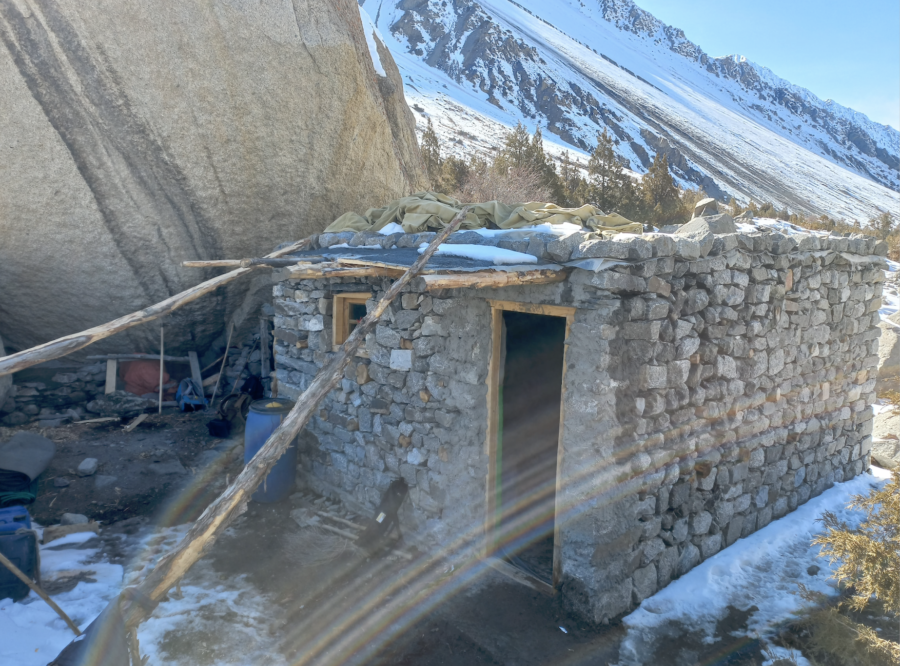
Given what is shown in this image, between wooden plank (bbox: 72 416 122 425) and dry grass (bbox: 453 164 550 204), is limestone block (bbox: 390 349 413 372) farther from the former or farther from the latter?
dry grass (bbox: 453 164 550 204)

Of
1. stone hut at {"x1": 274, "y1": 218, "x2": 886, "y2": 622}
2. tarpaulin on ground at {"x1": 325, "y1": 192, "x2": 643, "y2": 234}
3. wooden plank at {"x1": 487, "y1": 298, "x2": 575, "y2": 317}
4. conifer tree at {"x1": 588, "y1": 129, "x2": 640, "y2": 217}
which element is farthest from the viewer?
conifer tree at {"x1": 588, "y1": 129, "x2": 640, "y2": 217}

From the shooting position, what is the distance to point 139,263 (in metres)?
8.14

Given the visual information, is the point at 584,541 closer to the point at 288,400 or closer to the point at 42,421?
the point at 288,400

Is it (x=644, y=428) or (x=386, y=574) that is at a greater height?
(x=644, y=428)

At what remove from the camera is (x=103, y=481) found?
21.6 feet

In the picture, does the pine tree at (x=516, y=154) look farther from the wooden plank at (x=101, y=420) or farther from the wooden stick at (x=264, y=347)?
the wooden plank at (x=101, y=420)

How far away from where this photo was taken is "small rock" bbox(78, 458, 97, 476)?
6758mm

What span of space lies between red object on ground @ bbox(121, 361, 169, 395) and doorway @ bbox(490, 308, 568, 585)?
6.19 metres

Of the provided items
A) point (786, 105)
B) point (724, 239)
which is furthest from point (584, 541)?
point (786, 105)

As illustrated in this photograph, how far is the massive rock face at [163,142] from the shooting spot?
6.80m

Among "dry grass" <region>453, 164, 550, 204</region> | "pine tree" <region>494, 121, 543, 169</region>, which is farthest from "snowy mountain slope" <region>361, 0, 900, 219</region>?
"dry grass" <region>453, 164, 550, 204</region>

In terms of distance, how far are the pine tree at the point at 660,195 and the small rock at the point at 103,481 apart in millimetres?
15616

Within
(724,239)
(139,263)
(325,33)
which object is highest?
(325,33)

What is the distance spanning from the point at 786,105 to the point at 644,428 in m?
127
